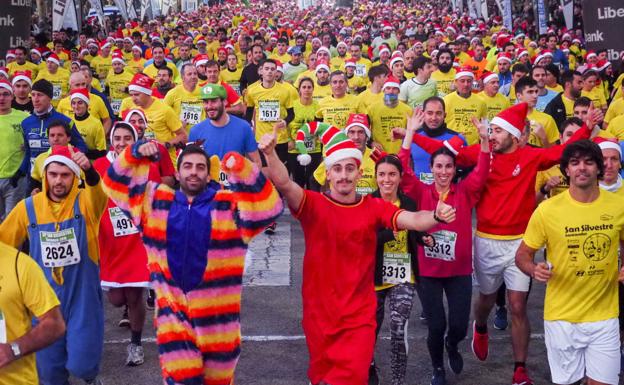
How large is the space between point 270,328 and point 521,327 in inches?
98.0

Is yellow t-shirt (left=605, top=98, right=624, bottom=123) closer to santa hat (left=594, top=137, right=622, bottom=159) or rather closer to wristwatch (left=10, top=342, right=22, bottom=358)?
santa hat (left=594, top=137, right=622, bottom=159)

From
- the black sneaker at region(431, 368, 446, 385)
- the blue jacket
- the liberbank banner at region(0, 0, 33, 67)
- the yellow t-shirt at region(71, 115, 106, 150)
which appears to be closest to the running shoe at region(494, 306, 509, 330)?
the black sneaker at region(431, 368, 446, 385)

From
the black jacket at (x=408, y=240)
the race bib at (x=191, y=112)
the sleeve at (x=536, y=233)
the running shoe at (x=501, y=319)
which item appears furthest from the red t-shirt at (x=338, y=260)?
the race bib at (x=191, y=112)

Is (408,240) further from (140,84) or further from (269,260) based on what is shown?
(140,84)

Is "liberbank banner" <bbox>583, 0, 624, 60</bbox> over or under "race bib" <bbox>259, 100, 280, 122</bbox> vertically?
over

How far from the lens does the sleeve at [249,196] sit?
526cm

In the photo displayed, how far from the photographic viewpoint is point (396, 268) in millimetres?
6703

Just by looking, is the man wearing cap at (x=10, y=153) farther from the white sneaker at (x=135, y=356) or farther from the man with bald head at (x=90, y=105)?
the white sneaker at (x=135, y=356)

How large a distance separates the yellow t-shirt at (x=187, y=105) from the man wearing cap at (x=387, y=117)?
246 centimetres

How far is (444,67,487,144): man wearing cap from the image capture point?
11.2 m

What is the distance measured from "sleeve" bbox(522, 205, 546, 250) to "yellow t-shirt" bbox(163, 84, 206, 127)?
7.27 metres

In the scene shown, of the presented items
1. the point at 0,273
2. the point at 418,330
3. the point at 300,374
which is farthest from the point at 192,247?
the point at 418,330

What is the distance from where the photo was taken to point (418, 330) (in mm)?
8391

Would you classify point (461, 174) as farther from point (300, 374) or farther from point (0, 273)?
point (0, 273)
